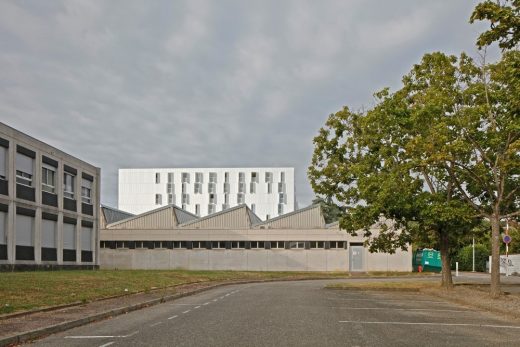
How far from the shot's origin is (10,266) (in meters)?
35.4

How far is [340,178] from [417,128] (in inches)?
287

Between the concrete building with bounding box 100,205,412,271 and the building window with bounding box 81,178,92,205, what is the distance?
15.5 metres

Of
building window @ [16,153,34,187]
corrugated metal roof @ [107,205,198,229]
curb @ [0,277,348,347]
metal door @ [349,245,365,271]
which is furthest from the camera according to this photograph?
corrugated metal roof @ [107,205,198,229]

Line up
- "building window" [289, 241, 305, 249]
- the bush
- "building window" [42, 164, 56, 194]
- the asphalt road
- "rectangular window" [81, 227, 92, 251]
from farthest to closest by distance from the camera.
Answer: the bush
"building window" [289, 241, 305, 249]
"rectangular window" [81, 227, 92, 251]
"building window" [42, 164, 56, 194]
the asphalt road

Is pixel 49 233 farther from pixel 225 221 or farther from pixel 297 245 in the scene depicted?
pixel 297 245

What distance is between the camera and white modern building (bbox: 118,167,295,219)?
117688mm

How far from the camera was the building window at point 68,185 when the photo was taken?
44250 mm

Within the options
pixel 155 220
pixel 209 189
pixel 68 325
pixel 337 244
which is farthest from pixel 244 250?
pixel 209 189

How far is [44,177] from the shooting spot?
4091 cm

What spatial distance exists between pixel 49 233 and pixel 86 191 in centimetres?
762

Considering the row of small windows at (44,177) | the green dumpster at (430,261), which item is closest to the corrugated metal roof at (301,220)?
the green dumpster at (430,261)

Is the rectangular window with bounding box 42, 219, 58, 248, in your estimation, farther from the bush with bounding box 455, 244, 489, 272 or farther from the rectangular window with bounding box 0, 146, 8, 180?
the bush with bounding box 455, 244, 489, 272

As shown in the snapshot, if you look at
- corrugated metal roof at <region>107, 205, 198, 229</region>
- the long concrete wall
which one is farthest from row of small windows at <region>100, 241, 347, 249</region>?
corrugated metal roof at <region>107, 205, 198, 229</region>

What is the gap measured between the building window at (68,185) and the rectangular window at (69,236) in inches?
88.0
